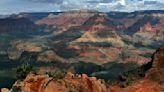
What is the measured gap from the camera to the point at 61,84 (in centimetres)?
11056

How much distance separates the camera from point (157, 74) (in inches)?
5438

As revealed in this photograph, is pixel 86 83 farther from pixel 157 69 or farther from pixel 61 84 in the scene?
pixel 157 69

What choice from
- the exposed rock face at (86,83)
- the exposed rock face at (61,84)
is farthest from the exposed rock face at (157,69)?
the exposed rock face at (61,84)

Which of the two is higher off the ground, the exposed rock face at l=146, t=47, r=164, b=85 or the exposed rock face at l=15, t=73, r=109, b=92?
the exposed rock face at l=15, t=73, r=109, b=92

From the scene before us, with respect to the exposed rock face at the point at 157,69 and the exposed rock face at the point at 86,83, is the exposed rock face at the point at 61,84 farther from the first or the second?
the exposed rock face at the point at 157,69

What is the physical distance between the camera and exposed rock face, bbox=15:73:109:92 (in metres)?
110

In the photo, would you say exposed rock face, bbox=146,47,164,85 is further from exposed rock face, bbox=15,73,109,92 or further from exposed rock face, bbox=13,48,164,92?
exposed rock face, bbox=15,73,109,92

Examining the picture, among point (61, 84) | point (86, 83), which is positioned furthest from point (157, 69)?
point (61, 84)

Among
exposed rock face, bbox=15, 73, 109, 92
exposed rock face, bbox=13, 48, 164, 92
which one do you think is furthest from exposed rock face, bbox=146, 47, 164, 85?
exposed rock face, bbox=15, 73, 109, 92

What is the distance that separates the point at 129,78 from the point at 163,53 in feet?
47.6

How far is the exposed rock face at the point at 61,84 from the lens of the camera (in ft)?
361

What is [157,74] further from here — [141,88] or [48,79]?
[48,79]

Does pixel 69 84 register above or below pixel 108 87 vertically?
above

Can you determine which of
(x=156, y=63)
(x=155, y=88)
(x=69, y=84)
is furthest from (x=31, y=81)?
(x=156, y=63)
